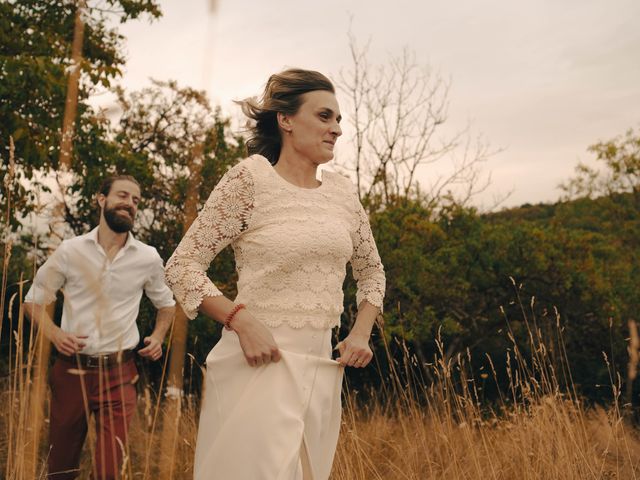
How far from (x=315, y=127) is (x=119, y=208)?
193 centimetres

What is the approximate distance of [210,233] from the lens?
206cm

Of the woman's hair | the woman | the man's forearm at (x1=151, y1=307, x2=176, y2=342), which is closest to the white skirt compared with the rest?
the woman

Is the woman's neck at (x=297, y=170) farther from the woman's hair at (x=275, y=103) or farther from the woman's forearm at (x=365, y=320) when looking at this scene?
the woman's forearm at (x=365, y=320)

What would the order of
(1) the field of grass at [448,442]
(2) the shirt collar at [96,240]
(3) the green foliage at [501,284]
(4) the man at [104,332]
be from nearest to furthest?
(1) the field of grass at [448,442]
(4) the man at [104,332]
(2) the shirt collar at [96,240]
(3) the green foliage at [501,284]

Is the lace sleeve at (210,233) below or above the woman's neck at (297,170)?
below

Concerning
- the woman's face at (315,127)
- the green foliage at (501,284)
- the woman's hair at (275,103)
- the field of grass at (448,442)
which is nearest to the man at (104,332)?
the field of grass at (448,442)

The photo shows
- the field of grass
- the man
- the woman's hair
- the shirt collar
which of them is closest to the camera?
the field of grass

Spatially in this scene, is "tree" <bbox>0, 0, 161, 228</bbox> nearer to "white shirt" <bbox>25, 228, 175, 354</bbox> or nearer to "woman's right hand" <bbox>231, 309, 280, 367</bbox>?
"white shirt" <bbox>25, 228, 175, 354</bbox>

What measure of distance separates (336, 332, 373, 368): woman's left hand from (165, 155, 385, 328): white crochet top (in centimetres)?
9

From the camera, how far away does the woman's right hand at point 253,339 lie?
191 cm

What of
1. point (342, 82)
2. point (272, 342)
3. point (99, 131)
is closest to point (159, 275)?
point (272, 342)

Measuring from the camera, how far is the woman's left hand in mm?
2096

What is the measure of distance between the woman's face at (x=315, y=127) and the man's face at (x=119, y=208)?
1.80m

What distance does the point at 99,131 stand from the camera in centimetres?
743
